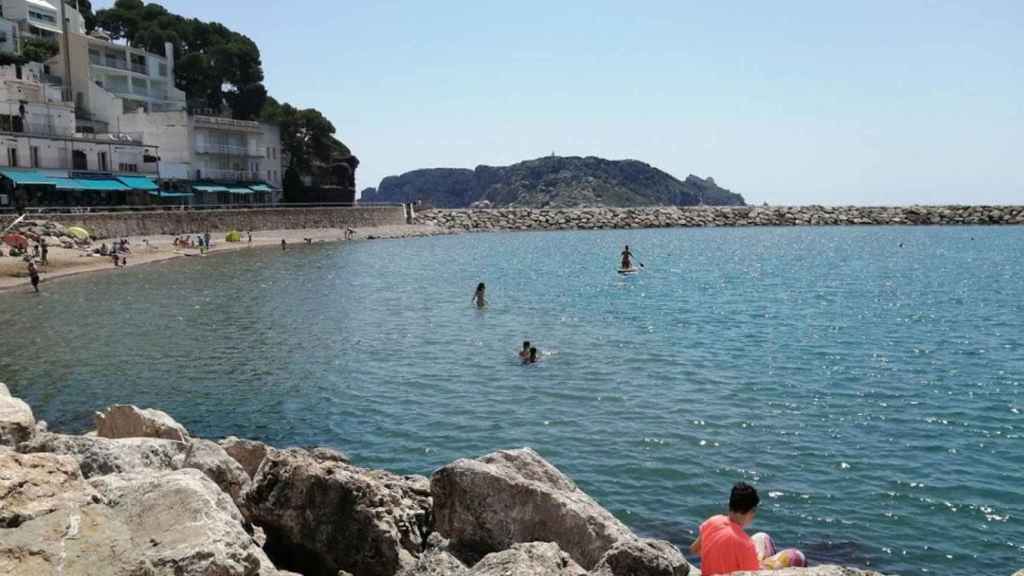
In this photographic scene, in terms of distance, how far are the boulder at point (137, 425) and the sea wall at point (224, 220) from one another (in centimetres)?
5212

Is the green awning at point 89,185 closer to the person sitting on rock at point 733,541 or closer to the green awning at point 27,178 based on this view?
the green awning at point 27,178

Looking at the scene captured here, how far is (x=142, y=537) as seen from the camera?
584cm

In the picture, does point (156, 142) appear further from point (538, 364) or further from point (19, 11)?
point (538, 364)

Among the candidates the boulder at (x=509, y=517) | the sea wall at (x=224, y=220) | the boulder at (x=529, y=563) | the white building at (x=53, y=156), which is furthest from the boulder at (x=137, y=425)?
the white building at (x=53, y=156)

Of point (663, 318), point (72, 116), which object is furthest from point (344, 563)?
point (72, 116)

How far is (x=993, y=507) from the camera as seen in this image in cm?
1333

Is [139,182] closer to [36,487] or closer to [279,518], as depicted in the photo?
[279,518]

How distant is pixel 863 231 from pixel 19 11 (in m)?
109

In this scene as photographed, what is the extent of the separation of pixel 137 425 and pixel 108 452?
12.4 feet

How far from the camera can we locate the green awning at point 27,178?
206 ft

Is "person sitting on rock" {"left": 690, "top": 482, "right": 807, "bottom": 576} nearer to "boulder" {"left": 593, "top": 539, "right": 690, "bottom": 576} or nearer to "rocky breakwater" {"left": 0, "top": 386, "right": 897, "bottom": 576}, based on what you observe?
"rocky breakwater" {"left": 0, "top": 386, "right": 897, "bottom": 576}

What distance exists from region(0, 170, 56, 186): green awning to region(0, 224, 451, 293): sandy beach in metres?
7.93

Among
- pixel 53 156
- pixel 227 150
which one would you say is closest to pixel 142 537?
pixel 53 156

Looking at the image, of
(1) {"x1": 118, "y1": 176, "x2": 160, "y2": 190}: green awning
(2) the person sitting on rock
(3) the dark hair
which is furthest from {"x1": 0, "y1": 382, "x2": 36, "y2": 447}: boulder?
(1) {"x1": 118, "y1": 176, "x2": 160, "y2": 190}: green awning
